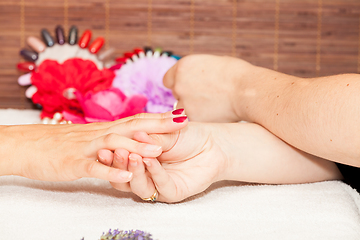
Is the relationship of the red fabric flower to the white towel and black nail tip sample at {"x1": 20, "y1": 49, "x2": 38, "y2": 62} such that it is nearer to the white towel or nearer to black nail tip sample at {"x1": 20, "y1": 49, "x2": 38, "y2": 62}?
black nail tip sample at {"x1": 20, "y1": 49, "x2": 38, "y2": 62}

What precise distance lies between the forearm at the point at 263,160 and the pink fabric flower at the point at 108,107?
58 cm

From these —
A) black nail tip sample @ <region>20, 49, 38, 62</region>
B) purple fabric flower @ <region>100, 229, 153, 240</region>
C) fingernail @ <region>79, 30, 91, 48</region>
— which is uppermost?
fingernail @ <region>79, 30, 91, 48</region>

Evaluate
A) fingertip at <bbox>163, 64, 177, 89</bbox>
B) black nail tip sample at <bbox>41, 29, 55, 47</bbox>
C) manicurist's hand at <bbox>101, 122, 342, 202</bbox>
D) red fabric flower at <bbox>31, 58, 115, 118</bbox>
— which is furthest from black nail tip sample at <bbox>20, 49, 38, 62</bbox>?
manicurist's hand at <bbox>101, 122, 342, 202</bbox>

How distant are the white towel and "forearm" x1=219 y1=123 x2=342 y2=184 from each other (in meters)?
0.03

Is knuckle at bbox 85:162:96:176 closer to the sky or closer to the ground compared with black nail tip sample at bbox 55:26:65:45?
closer to the ground

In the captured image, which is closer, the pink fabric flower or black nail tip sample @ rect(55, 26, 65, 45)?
the pink fabric flower

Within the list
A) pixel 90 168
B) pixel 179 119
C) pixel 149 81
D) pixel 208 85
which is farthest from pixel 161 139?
pixel 149 81

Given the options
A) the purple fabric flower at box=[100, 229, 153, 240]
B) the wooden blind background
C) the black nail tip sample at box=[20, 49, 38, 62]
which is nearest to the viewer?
the purple fabric flower at box=[100, 229, 153, 240]

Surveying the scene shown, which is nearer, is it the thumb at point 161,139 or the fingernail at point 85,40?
the thumb at point 161,139

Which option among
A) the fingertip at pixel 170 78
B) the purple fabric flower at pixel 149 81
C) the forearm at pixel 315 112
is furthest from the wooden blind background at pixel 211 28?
the forearm at pixel 315 112

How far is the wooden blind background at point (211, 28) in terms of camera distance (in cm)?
227

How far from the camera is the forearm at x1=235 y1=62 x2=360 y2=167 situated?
2.15ft

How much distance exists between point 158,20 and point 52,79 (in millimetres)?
967

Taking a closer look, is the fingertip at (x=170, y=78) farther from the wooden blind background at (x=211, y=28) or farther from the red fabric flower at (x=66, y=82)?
the wooden blind background at (x=211, y=28)
